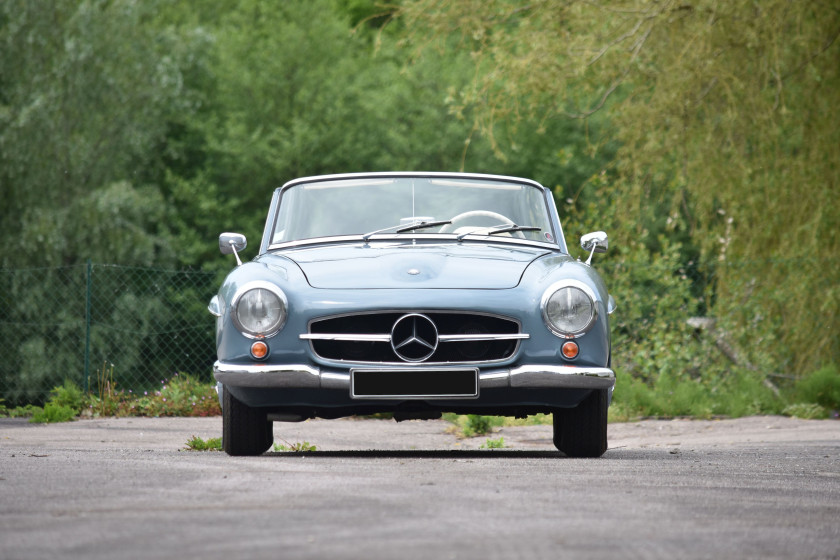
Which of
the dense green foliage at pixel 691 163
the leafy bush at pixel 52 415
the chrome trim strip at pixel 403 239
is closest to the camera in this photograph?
the chrome trim strip at pixel 403 239

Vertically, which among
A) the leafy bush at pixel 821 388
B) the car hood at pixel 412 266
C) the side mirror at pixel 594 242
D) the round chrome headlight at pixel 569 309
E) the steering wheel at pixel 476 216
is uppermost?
the steering wheel at pixel 476 216

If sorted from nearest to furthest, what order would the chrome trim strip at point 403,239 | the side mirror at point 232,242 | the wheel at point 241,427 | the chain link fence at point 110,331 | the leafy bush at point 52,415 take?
the wheel at point 241,427
the chrome trim strip at point 403,239
the side mirror at point 232,242
the leafy bush at point 52,415
the chain link fence at point 110,331

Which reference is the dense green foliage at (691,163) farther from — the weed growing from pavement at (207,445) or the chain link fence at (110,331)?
the weed growing from pavement at (207,445)

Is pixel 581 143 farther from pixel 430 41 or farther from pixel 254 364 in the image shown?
pixel 254 364

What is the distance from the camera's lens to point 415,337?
638 cm

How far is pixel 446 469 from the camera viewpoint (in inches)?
238

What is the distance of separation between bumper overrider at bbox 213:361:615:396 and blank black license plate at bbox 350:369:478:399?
57 millimetres

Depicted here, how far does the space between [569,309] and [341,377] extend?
3.93 feet

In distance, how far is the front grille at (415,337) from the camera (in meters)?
6.39

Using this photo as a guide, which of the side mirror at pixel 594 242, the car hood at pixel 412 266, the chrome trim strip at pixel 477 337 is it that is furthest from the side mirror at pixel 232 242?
the side mirror at pixel 594 242

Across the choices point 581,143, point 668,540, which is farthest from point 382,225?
point 581,143

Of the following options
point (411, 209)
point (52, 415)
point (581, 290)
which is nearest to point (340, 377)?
point (581, 290)

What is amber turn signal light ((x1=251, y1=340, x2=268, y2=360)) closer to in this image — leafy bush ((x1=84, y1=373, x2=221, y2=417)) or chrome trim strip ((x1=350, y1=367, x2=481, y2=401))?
chrome trim strip ((x1=350, y1=367, x2=481, y2=401))

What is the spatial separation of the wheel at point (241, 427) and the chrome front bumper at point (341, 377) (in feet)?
1.14
